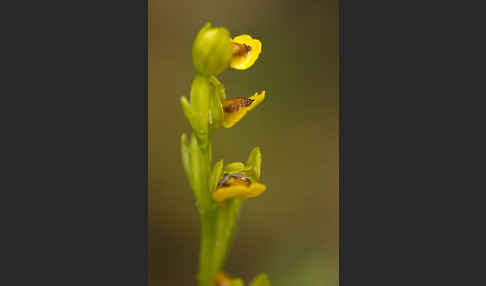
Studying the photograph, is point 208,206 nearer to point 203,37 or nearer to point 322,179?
point 203,37

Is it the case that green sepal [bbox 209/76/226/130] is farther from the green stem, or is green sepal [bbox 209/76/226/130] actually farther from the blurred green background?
the blurred green background

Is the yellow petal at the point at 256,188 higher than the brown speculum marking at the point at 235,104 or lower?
lower

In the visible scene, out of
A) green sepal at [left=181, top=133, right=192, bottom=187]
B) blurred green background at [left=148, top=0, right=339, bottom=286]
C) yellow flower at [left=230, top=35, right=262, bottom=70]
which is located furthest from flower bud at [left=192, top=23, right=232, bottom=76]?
blurred green background at [left=148, top=0, right=339, bottom=286]

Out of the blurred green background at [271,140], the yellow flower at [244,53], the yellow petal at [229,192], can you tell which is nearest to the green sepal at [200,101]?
the yellow flower at [244,53]

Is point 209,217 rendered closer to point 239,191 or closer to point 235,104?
point 239,191

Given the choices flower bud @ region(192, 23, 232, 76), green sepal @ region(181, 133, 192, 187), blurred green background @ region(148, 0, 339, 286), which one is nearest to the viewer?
flower bud @ region(192, 23, 232, 76)

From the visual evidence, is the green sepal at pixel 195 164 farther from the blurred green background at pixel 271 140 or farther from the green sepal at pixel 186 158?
the blurred green background at pixel 271 140

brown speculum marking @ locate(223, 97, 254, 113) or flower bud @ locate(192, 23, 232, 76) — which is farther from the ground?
flower bud @ locate(192, 23, 232, 76)
